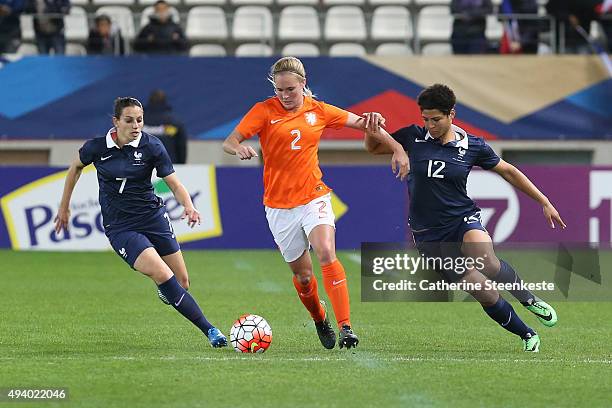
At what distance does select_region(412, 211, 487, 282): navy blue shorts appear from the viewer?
8.83m

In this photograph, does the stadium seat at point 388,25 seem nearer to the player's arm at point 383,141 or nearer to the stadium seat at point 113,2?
the stadium seat at point 113,2

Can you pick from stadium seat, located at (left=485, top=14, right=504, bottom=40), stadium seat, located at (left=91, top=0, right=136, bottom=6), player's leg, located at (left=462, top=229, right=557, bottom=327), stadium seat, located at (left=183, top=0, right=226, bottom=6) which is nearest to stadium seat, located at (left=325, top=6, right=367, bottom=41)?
stadium seat, located at (left=183, top=0, right=226, bottom=6)

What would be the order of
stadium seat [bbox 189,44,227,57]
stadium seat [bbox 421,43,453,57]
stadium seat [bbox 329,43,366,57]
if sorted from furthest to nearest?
stadium seat [bbox 329,43,366,57], stadium seat [bbox 421,43,453,57], stadium seat [bbox 189,44,227,57]

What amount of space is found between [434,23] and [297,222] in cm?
1546

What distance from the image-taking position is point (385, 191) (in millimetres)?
19109

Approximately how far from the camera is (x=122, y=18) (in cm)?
2256

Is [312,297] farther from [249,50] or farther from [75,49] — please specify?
[75,49]

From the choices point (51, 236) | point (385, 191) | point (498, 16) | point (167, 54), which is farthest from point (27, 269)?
point (498, 16)

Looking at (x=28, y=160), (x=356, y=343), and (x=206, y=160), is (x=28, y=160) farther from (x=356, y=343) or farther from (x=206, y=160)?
(x=356, y=343)

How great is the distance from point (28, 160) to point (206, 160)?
3254 millimetres

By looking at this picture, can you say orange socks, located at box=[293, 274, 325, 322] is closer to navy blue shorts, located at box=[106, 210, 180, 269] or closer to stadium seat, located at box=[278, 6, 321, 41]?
navy blue shorts, located at box=[106, 210, 180, 269]

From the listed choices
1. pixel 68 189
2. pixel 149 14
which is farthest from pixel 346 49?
pixel 68 189

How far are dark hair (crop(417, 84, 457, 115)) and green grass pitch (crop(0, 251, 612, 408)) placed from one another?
1729mm

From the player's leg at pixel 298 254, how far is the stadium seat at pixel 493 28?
51.1 feet
